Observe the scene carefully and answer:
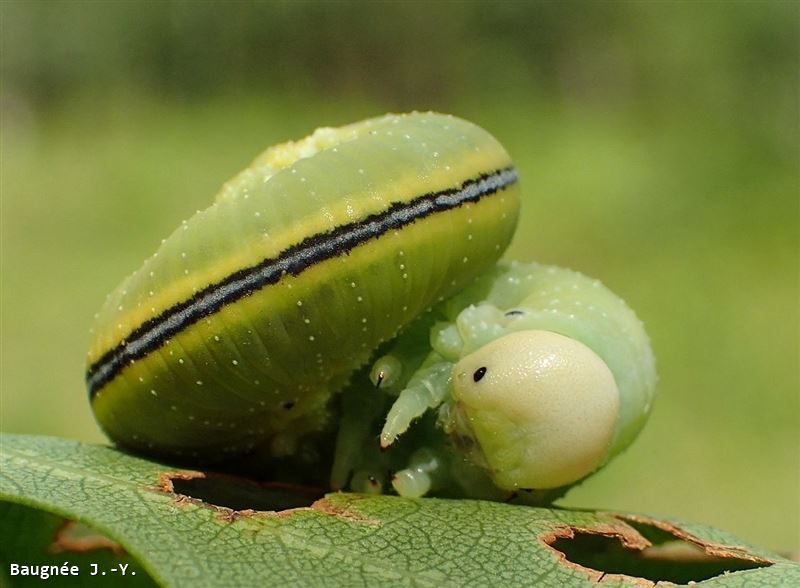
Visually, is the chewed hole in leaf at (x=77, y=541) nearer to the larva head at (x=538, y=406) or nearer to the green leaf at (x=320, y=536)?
the green leaf at (x=320, y=536)

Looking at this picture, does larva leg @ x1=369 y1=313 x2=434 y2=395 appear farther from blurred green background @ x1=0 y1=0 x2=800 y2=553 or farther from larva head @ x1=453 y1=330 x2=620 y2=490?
blurred green background @ x1=0 y1=0 x2=800 y2=553

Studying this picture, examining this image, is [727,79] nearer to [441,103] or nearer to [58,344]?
[441,103]

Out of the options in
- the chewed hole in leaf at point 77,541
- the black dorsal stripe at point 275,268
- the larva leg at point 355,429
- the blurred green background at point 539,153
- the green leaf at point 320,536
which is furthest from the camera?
the blurred green background at point 539,153

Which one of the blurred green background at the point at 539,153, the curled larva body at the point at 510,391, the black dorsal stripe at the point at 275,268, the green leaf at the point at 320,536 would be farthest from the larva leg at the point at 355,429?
the blurred green background at the point at 539,153

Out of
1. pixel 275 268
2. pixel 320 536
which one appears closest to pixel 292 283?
pixel 275 268

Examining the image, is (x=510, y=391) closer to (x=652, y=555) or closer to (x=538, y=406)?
(x=538, y=406)

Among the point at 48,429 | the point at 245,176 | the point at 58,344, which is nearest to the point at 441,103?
the point at 58,344

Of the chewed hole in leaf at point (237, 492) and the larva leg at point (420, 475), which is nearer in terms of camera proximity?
the chewed hole in leaf at point (237, 492)
